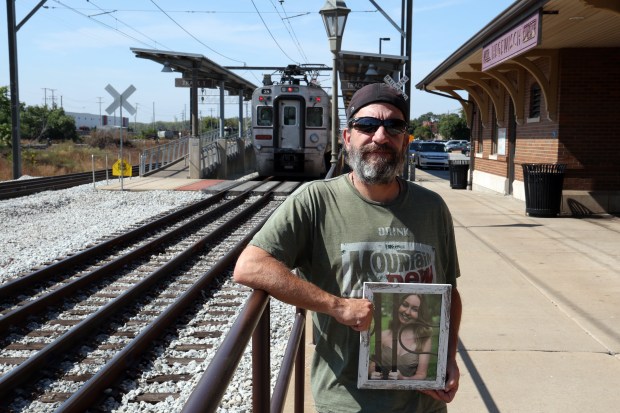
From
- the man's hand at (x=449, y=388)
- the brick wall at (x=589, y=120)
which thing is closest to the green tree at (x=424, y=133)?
the brick wall at (x=589, y=120)

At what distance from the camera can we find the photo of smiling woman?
2098 mm

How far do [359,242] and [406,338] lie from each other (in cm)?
34

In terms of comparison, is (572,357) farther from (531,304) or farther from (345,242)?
(345,242)

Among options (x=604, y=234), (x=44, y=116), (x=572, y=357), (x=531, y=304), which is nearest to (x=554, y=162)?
(x=604, y=234)

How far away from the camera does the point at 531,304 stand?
6.33m

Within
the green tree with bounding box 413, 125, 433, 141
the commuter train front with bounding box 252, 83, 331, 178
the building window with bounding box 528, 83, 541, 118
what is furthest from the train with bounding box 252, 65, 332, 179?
the green tree with bounding box 413, 125, 433, 141

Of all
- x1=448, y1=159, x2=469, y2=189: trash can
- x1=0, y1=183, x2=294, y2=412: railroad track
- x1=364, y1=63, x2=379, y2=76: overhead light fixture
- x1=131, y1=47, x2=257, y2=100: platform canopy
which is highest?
x1=131, y1=47, x2=257, y2=100: platform canopy

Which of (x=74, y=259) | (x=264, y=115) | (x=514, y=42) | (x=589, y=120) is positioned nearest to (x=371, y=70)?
(x=264, y=115)

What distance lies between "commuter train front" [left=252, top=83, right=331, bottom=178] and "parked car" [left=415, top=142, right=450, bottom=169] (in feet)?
40.7

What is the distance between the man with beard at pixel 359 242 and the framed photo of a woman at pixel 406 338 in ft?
0.25

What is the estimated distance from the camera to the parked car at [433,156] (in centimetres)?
3503

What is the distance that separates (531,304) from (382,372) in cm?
462

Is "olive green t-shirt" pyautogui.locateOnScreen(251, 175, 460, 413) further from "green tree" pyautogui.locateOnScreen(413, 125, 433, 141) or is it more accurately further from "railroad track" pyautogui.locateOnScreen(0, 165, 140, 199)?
"green tree" pyautogui.locateOnScreen(413, 125, 433, 141)

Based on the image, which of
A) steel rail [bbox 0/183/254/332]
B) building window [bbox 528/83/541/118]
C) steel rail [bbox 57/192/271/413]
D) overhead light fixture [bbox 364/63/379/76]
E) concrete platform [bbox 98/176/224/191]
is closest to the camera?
steel rail [bbox 57/192/271/413]
